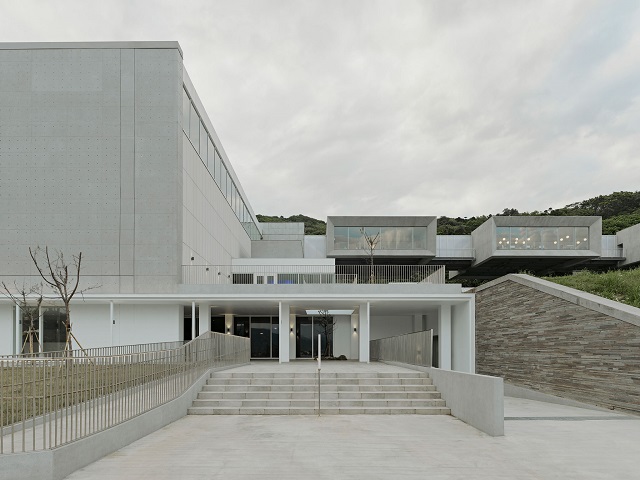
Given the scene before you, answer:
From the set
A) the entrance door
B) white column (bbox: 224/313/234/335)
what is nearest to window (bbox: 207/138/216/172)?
white column (bbox: 224/313/234/335)

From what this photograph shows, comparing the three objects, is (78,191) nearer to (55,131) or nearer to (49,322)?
(55,131)

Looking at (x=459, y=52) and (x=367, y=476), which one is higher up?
(x=459, y=52)

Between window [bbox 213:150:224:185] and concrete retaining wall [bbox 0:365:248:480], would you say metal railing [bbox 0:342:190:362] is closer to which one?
concrete retaining wall [bbox 0:365:248:480]

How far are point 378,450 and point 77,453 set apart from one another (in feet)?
13.8

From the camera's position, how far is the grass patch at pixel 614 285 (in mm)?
17328

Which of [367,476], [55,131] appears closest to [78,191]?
[55,131]

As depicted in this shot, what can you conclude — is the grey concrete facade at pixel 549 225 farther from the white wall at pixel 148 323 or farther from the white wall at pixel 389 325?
the white wall at pixel 148 323

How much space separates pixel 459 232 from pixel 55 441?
7276 centimetres

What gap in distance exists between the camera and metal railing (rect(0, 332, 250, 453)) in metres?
6.77

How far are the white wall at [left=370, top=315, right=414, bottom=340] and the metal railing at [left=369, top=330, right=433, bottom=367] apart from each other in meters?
7.57

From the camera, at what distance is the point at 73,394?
301 inches

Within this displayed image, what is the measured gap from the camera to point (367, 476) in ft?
23.5

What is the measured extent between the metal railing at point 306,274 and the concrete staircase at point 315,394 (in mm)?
8844

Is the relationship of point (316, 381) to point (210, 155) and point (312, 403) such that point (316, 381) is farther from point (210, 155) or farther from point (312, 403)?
point (210, 155)
